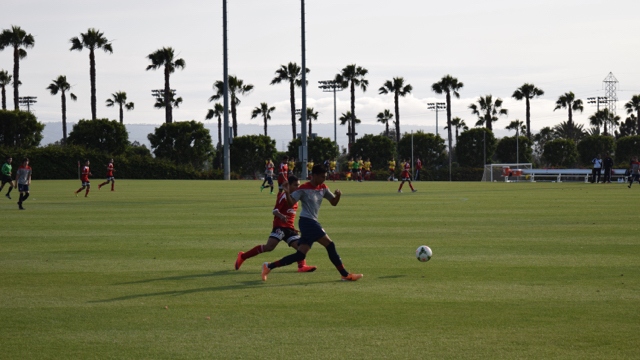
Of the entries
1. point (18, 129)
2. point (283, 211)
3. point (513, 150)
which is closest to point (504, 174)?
point (513, 150)

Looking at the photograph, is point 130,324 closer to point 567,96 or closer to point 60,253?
point 60,253

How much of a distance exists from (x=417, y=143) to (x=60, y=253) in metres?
67.2

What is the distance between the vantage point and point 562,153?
3031 inches

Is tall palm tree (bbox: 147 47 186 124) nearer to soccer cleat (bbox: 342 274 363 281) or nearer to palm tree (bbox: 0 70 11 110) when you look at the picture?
palm tree (bbox: 0 70 11 110)

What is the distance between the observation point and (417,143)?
248ft

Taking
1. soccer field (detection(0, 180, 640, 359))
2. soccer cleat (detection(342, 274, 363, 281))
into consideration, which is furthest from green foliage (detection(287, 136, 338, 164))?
soccer cleat (detection(342, 274, 363, 281))

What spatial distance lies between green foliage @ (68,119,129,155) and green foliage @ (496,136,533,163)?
4558 cm

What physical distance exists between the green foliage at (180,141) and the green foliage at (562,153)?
41.5m

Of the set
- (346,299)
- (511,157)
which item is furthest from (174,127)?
(346,299)

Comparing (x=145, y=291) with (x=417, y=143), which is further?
(x=417, y=143)

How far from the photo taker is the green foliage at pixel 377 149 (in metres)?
75.1

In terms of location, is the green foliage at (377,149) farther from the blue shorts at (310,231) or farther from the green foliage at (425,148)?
the blue shorts at (310,231)

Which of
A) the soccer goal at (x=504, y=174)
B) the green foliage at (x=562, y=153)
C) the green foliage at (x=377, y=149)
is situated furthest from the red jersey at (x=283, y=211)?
the green foliage at (x=562, y=153)

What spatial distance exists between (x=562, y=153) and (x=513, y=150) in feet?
18.7
